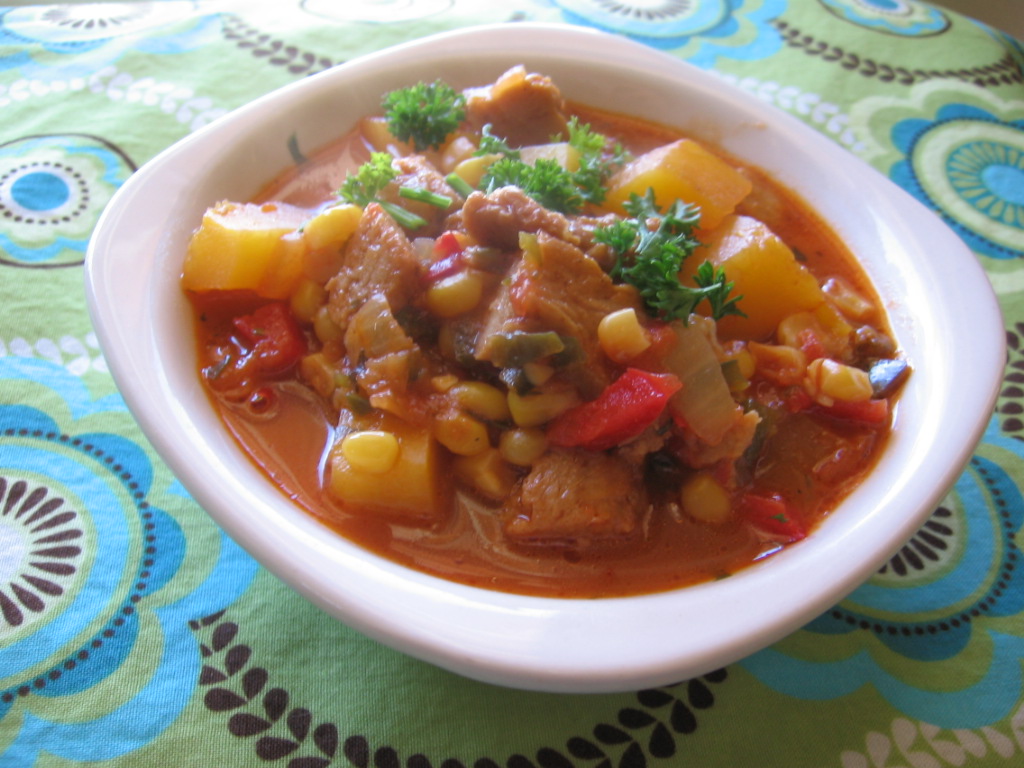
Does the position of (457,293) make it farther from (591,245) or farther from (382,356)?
(591,245)

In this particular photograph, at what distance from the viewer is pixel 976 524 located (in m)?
2.91

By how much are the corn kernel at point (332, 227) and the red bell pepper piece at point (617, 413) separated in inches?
40.1

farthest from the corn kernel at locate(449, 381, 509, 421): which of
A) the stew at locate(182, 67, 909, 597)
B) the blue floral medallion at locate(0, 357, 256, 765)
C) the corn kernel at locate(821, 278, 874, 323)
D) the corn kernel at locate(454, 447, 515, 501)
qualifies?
the corn kernel at locate(821, 278, 874, 323)

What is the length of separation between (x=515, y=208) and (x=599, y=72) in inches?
66.9

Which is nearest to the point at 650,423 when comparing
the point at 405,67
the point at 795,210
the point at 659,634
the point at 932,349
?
the point at 659,634

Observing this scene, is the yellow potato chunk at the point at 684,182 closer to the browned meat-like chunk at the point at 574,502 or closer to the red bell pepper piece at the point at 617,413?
the red bell pepper piece at the point at 617,413

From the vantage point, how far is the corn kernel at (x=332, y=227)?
2771 millimetres

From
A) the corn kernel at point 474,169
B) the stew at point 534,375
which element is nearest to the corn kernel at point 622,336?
the stew at point 534,375

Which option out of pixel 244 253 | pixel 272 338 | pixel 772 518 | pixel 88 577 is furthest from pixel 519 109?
pixel 88 577

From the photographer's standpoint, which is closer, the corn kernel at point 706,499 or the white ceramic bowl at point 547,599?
the white ceramic bowl at point 547,599

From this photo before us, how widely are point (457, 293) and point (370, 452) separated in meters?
0.59

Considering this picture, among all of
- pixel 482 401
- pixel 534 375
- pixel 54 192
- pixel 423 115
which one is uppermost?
pixel 423 115

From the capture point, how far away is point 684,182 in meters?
3.20

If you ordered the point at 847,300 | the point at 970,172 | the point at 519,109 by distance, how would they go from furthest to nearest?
the point at 970,172, the point at 519,109, the point at 847,300
